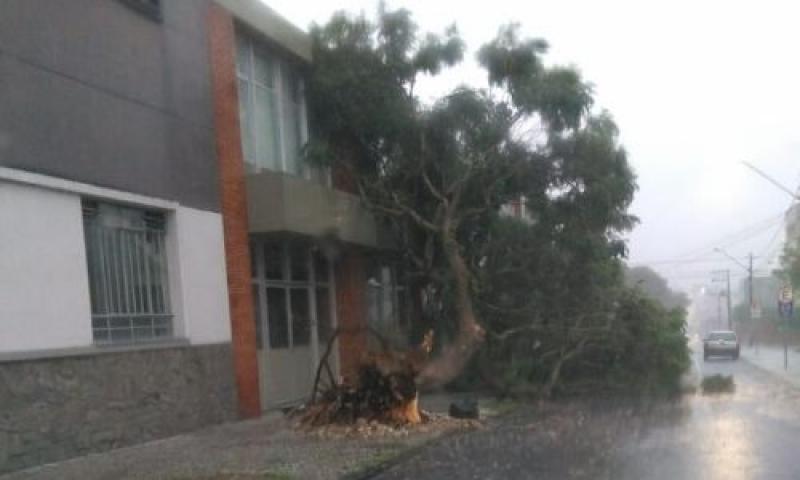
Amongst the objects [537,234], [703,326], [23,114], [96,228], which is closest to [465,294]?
[537,234]

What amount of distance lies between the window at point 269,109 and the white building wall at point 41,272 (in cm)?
609

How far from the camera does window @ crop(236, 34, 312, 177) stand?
60.6 ft

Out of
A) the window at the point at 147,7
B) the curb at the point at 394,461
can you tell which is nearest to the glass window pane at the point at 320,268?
the window at the point at 147,7

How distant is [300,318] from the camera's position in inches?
828

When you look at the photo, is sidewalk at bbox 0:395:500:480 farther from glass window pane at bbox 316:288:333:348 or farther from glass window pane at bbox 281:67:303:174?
glass window pane at bbox 281:67:303:174

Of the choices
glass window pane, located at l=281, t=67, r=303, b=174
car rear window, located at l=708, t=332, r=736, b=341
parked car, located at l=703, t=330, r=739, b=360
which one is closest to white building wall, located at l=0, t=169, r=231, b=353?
glass window pane, located at l=281, t=67, r=303, b=174

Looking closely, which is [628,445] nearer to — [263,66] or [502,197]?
[502,197]

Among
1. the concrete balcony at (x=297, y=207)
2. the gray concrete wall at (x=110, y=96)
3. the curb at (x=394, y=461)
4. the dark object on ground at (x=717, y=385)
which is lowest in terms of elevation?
the dark object on ground at (x=717, y=385)

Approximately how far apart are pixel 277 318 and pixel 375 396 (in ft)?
18.7

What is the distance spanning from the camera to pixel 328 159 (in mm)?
19781

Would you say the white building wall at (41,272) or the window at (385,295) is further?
the window at (385,295)

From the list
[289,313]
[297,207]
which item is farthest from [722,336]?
[297,207]

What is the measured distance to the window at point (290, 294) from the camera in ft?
63.0

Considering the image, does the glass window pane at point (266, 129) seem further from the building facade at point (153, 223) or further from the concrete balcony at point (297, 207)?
the concrete balcony at point (297, 207)
